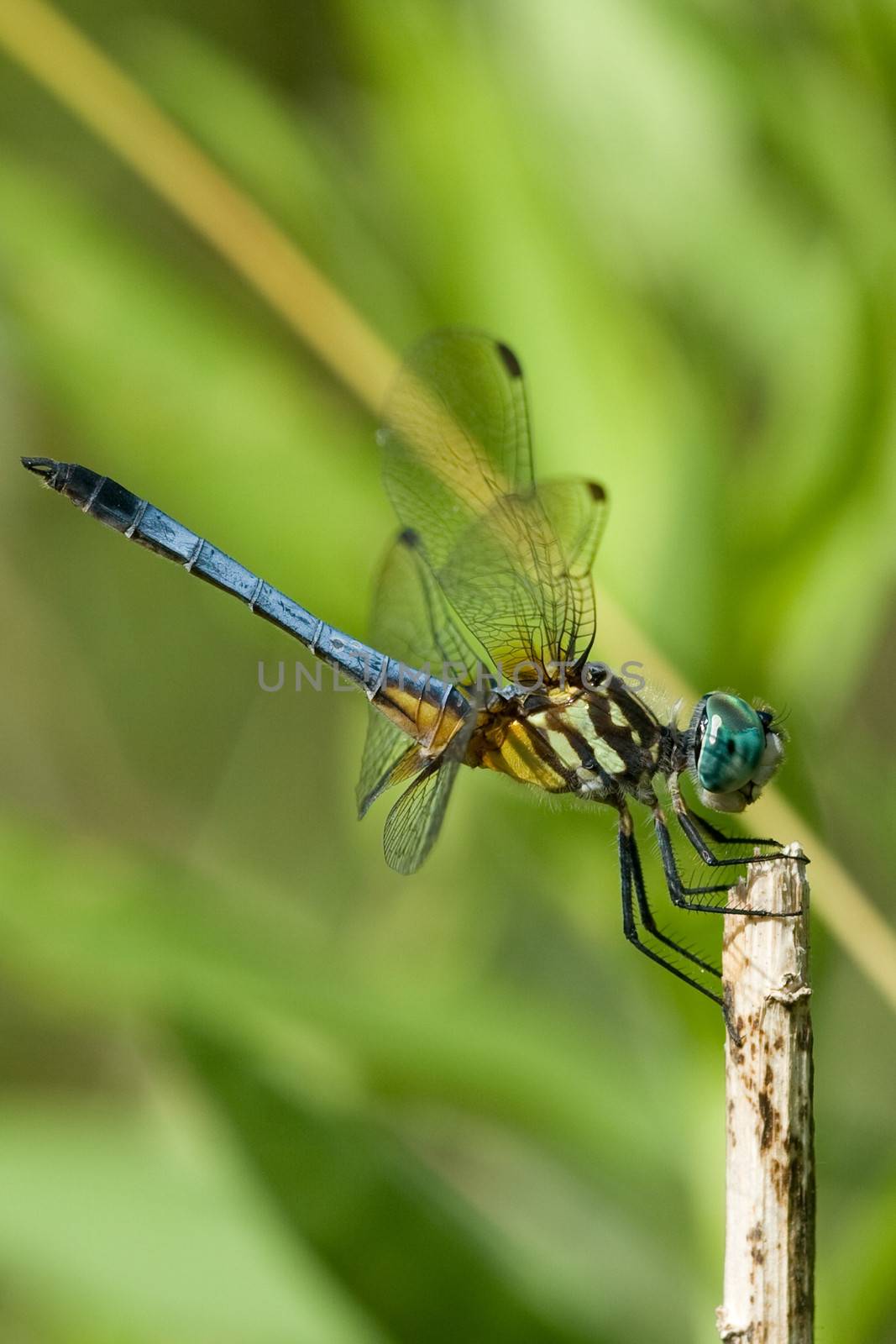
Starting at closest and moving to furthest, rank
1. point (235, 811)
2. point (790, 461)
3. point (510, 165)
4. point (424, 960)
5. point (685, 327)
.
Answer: point (790, 461), point (510, 165), point (685, 327), point (424, 960), point (235, 811)

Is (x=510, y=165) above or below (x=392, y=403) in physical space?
above

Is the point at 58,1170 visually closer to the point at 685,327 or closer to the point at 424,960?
the point at 424,960

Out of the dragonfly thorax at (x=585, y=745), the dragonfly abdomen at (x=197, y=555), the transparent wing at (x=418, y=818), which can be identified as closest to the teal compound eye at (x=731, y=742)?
the dragonfly thorax at (x=585, y=745)

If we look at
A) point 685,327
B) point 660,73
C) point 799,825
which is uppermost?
point 660,73

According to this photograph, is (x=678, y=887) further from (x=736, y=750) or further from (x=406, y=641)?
(x=406, y=641)

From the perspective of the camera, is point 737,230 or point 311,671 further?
point 311,671

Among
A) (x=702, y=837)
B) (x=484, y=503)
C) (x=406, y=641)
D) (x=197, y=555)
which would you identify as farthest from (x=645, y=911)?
(x=197, y=555)

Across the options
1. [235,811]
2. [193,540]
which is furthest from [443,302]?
[235,811]
